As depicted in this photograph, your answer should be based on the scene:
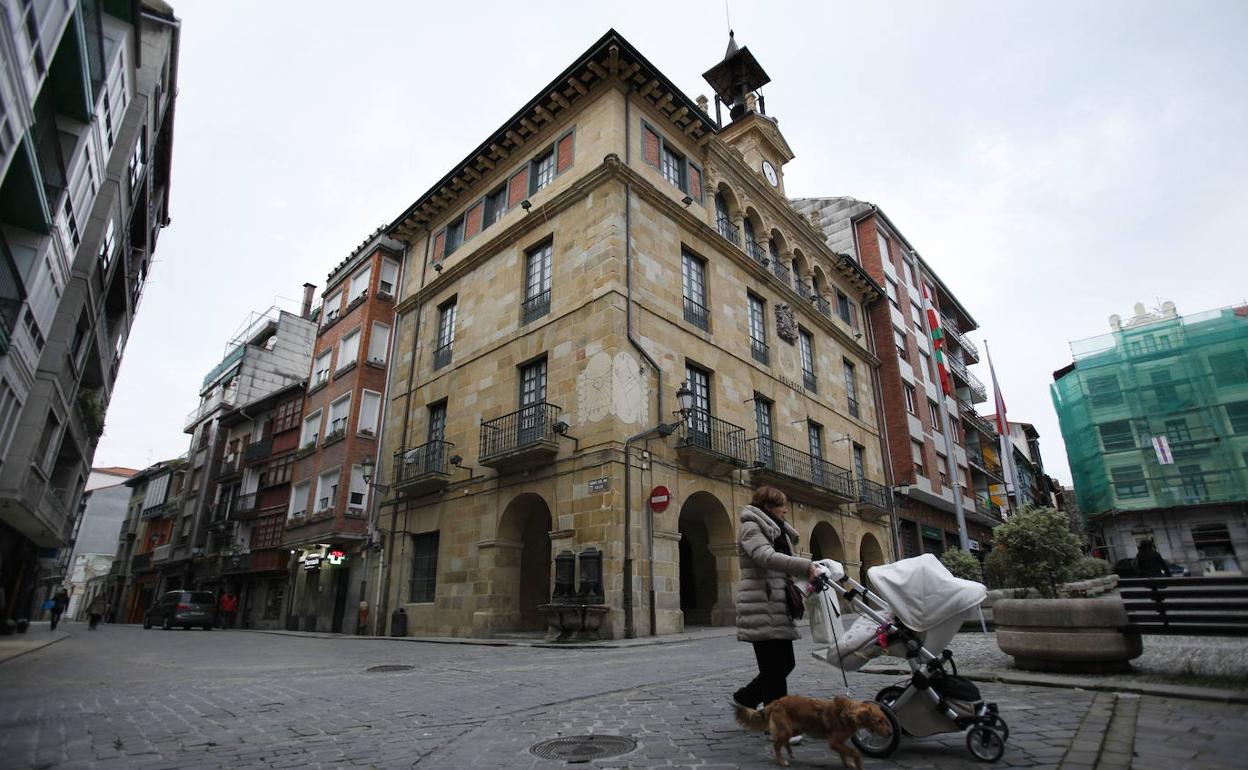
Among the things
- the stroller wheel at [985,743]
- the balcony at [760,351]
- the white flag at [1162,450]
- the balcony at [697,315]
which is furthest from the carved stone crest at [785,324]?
the white flag at [1162,450]

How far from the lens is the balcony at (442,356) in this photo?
1886 cm

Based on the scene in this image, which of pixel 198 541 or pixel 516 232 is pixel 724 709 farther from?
pixel 198 541

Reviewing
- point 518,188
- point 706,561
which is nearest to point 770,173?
point 518,188

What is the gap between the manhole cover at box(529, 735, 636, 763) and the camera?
376 centimetres

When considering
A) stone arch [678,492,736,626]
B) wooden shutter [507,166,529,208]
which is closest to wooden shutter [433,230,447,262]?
wooden shutter [507,166,529,208]

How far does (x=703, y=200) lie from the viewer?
18.3 meters

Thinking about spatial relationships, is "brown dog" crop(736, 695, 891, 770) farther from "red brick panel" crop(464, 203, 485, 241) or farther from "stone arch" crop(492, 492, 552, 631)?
"red brick panel" crop(464, 203, 485, 241)

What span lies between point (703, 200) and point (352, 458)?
47.1ft

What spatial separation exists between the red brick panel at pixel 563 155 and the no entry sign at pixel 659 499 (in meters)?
9.25

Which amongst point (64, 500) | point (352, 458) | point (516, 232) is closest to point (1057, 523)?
point (516, 232)

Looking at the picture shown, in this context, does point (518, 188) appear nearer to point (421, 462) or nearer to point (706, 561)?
point (421, 462)

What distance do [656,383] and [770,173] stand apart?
13338 millimetres

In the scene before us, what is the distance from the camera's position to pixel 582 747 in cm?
396

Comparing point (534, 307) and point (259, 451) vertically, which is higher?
point (534, 307)
